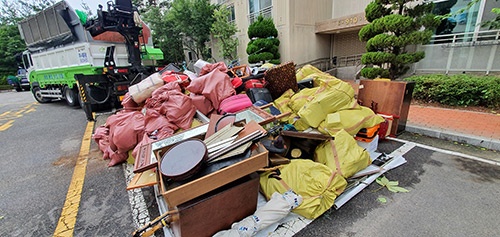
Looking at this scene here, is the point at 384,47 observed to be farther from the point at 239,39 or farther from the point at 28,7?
the point at 28,7

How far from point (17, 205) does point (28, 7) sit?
3992 centimetres

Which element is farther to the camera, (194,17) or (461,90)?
(194,17)

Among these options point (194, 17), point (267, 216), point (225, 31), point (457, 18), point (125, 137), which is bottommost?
point (267, 216)

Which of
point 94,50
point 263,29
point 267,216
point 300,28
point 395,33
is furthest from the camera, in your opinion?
point 300,28

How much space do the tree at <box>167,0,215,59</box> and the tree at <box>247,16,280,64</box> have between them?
19.1ft

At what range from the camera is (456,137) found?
11.0ft

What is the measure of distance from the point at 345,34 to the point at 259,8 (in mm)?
5175

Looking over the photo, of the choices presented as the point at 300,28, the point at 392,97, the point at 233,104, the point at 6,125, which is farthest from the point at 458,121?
the point at 6,125

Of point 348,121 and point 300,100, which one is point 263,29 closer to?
point 300,100

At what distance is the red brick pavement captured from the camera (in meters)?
3.46

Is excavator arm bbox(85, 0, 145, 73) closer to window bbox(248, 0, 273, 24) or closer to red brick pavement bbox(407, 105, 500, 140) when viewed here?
red brick pavement bbox(407, 105, 500, 140)

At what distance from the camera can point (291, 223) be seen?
182cm

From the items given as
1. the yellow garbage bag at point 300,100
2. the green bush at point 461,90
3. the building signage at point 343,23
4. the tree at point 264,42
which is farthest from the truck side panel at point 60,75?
the building signage at point 343,23

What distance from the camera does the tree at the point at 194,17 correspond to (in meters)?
15.0
